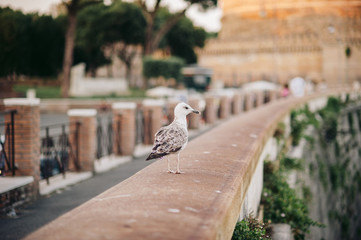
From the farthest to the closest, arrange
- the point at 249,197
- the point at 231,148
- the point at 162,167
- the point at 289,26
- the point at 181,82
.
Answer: the point at 289,26, the point at 181,82, the point at 231,148, the point at 249,197, the point at 162,167

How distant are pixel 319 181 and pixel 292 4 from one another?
55.4 metres

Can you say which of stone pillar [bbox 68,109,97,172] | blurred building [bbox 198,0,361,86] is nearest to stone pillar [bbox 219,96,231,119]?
stone pillar [bbox 68,109,97,172]

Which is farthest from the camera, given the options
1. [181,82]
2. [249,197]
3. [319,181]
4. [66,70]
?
[181,82]

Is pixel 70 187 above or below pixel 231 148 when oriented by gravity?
below

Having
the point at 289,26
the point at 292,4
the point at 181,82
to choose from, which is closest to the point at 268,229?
the point at 181,82

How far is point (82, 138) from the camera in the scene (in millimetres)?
8594

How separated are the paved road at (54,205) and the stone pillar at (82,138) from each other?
35 centimetres

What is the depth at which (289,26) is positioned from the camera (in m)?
60.1

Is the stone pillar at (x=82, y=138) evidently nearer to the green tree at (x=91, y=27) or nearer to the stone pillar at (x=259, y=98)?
the stone pillar at (x=259, y=98)

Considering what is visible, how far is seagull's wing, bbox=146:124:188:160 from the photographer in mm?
3549

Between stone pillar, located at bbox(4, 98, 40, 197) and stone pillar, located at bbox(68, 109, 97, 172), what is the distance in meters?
1.91

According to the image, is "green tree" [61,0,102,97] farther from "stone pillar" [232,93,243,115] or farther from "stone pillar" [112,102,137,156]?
"stone pillar" [112,102,137,156]

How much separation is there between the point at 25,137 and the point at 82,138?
2109mm

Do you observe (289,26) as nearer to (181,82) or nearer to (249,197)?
(181,82)
